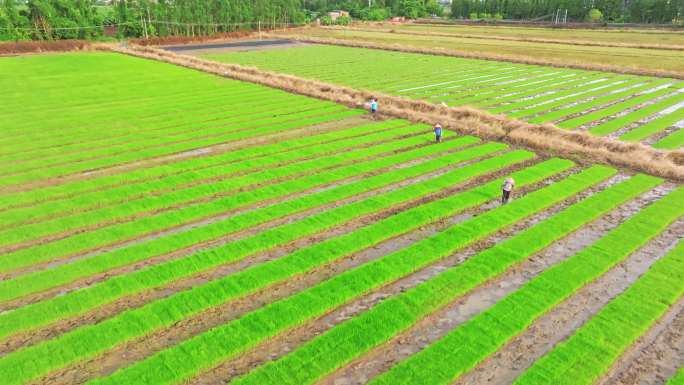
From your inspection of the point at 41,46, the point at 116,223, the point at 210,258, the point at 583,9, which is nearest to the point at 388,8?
the point at 583,9

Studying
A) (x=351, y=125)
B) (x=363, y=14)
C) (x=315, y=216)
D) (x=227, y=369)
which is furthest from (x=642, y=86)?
(x=363, y=14)

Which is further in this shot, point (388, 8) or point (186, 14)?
point (388, 8)

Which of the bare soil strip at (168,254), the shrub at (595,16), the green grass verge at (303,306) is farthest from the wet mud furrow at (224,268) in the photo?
the shrub at (595,16)

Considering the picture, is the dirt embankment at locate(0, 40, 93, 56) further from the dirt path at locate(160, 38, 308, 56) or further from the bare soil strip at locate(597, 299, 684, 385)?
the bare soil strip at locate(597, 299, 684, 385)

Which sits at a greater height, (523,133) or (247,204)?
(523,133)

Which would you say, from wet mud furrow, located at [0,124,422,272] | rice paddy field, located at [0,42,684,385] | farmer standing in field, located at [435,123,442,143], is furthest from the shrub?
wet mud furrow, located at [0,124,422,272]

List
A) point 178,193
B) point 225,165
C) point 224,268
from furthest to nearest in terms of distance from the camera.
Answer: point 225,165, point 178,193, point 224,268

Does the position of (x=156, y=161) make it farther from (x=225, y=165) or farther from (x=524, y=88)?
(x=524, y=88)
